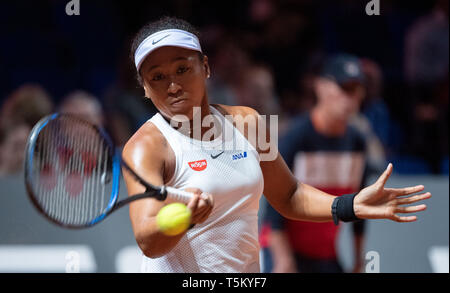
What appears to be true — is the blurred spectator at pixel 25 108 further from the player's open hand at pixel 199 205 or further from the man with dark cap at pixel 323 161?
the player's open hand at pixel 199 205

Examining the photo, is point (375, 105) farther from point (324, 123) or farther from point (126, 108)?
point (126, 108)

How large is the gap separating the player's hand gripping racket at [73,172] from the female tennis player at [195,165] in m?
0.07

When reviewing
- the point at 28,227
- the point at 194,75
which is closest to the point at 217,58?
the point at 28,227

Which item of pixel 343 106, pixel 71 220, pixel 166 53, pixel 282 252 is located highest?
pixel 166 53

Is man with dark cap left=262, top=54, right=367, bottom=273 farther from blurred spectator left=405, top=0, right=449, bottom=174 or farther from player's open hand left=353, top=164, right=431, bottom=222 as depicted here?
blurred spectator left=405, top=0, right=449, bottom=174

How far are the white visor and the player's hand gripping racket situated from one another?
28cm

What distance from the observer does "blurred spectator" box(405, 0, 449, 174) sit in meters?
5.14

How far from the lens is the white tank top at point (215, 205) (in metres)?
2.22

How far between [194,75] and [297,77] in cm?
329

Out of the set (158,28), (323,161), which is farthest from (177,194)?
(323,161)

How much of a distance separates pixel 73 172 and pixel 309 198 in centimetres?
Answer: 87

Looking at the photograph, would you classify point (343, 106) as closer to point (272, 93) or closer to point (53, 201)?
point (272, 93)

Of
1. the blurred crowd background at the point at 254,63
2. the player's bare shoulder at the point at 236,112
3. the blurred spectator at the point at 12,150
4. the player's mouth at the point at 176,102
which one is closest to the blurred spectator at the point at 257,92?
the blurred crowd background at the point at 254,63

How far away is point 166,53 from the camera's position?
2221 millimetres
